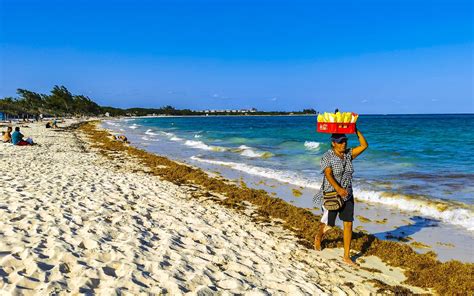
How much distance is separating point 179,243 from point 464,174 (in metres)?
13.1

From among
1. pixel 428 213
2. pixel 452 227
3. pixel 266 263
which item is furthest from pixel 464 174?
pixel 266 263

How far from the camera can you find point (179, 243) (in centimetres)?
540

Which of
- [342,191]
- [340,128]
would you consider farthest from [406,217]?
[340,128]

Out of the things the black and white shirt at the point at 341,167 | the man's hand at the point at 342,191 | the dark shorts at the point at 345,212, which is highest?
the black and white shirt at the point at 341,167

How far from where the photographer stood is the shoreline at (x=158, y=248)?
389cm

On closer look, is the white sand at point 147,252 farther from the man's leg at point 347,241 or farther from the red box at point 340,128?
the red box at point 340,128

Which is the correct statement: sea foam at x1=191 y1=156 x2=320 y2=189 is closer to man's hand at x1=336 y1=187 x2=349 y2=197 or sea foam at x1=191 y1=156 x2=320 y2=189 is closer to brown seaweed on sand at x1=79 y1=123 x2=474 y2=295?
brown seaweed on sand at x1=79 y1=123 x2=474 y2=295

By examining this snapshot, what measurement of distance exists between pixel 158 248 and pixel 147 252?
0.27 meters

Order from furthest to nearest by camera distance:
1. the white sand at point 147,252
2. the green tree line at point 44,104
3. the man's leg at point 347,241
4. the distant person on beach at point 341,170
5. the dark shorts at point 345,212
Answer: the green tree line at point 44,104
the man's leg at point 347,241
the dark shorts at point 345,212
the distant person on beach at point 341,170
the white sand at point 147,252

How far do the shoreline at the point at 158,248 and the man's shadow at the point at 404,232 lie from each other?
284 millimetres

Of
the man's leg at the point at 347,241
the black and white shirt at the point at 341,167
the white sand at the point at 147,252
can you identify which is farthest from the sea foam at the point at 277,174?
the black and white shirt at the point at 341,167

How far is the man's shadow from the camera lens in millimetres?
→ 6228

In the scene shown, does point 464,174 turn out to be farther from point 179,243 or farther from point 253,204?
point 179,243

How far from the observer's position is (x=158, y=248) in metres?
5.00
